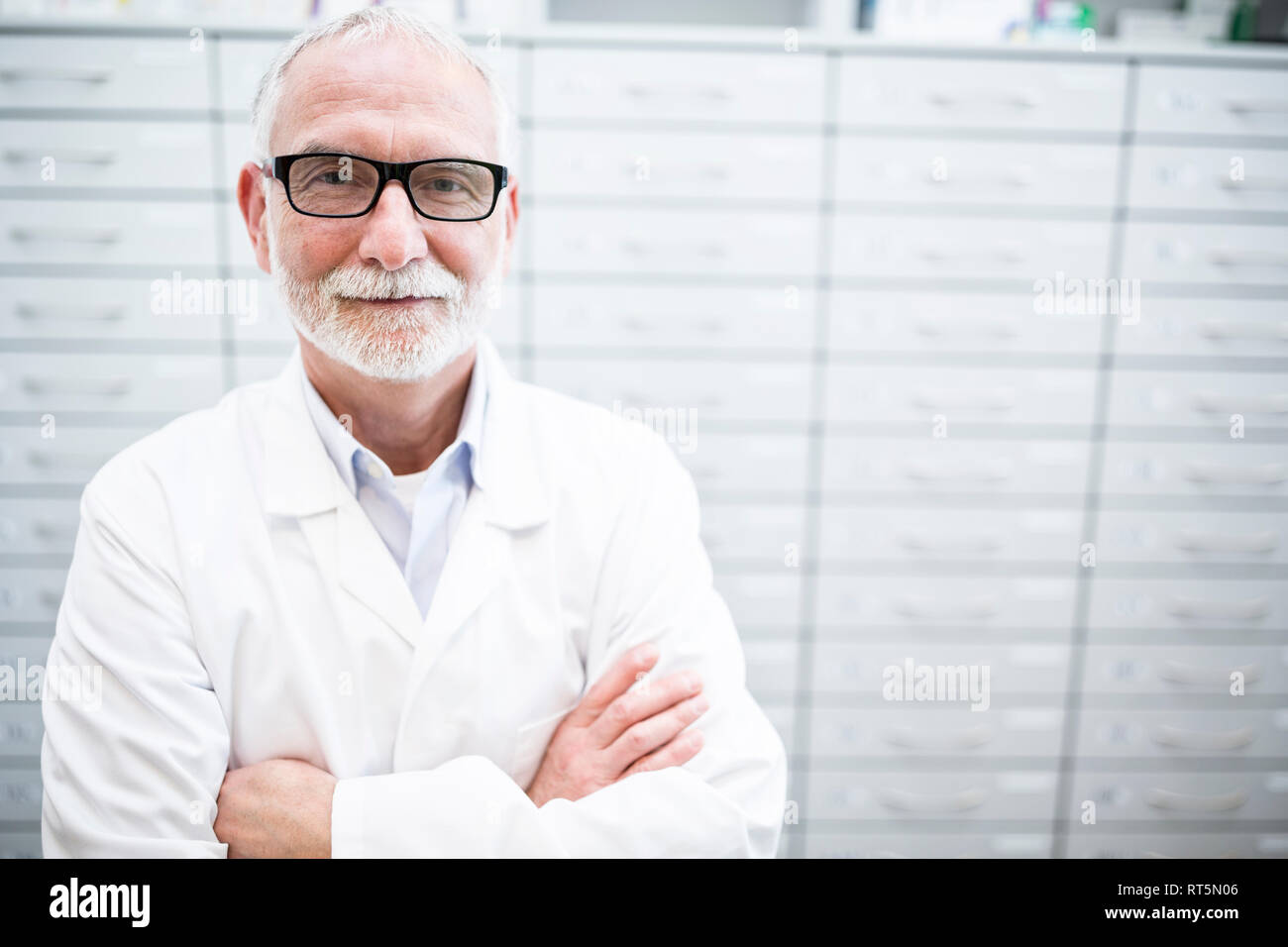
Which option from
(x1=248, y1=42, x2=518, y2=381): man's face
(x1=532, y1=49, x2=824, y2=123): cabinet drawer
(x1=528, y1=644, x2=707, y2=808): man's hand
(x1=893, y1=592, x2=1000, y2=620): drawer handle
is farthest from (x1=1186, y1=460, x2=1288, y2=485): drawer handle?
(x1=248, y1=42, x2=518, y2=381): man's face

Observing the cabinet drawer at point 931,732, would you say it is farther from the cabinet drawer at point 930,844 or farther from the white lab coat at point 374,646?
the white lab coat at point 374,646

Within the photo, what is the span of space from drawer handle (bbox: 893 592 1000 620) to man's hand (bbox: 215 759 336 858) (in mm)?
1401

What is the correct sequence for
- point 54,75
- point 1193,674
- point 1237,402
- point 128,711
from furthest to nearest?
point 1193,674
point 1237,402
point 54,75
point 128,711

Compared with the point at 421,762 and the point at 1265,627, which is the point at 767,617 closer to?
the point at 421,762

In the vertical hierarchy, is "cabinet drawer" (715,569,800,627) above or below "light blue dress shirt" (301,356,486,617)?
below

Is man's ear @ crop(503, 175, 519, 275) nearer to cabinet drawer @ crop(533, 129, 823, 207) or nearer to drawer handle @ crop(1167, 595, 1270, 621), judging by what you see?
cabinet drawer @ crop(533, 129, 823, 207)

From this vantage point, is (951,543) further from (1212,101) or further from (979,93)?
(1212,101)

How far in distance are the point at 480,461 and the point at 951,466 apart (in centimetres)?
125

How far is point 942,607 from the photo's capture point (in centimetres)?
182

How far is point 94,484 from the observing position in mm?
879

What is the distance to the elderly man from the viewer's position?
79 centimetres

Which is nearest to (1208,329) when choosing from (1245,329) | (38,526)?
(1245,329)

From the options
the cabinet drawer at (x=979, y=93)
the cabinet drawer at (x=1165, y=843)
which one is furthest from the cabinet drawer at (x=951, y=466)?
the cabinet drawer at (x=1165, y=843)

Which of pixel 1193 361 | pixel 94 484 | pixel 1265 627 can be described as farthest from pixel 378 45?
pixel 1265 627
